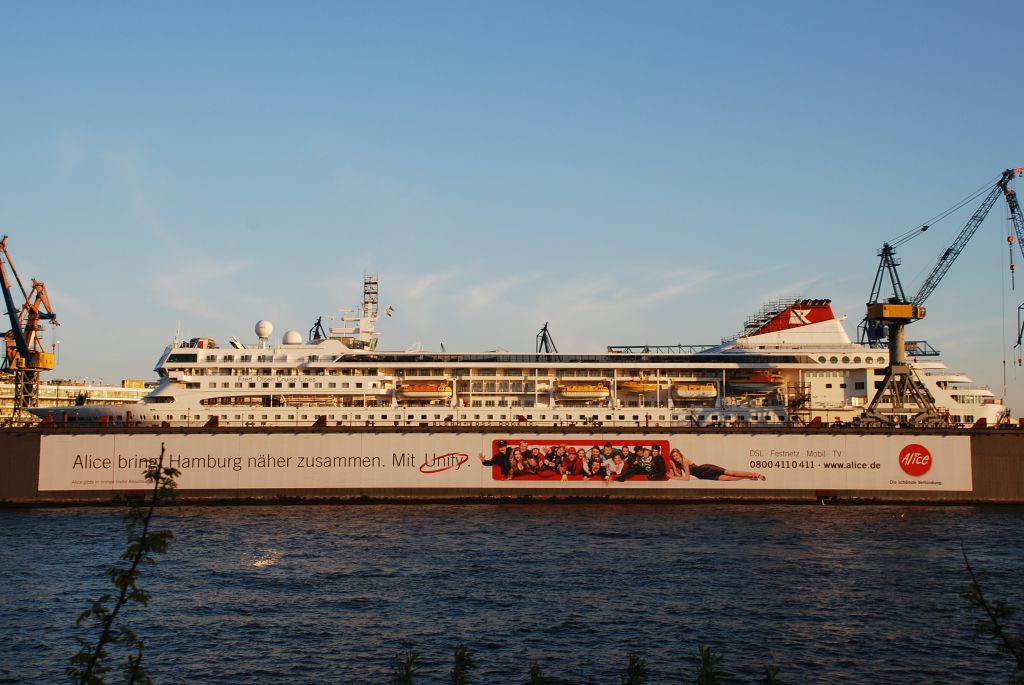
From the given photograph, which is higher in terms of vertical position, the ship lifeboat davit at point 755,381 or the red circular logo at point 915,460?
the ship lifeboat davit at point 755,381

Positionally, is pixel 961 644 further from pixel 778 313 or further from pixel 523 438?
pixel 778 313

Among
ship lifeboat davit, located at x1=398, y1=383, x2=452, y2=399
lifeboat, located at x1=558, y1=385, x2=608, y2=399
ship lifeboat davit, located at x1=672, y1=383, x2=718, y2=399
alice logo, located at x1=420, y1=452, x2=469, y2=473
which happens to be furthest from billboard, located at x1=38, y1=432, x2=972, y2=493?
ship lifeboat davit, located at x1=672, y1=383, x2=718, y2=399

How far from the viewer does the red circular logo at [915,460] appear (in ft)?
172

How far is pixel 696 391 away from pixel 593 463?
11.5 m

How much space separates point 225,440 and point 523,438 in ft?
60.1

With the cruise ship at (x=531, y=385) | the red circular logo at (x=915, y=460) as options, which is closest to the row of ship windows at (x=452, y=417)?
the cruise ship at (x=531, y=385)

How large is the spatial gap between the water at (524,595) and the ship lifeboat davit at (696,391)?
15.1 m

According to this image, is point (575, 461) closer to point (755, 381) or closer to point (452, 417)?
point (452, 417)

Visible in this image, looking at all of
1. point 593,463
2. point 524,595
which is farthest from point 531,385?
point 524,595

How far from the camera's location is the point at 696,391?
5950 cm

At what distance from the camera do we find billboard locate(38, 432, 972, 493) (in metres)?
51.5

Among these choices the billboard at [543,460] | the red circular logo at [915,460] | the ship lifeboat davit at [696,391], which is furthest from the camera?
the ship lifeboat davit at [696,391]

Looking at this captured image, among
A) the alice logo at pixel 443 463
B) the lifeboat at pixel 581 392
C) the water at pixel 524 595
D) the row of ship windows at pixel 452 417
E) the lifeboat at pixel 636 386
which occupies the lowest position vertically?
the water at pixel 524 595

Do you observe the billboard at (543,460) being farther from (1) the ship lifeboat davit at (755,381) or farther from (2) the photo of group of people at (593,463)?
(1) the ship lifeboat davit at (755,381)
